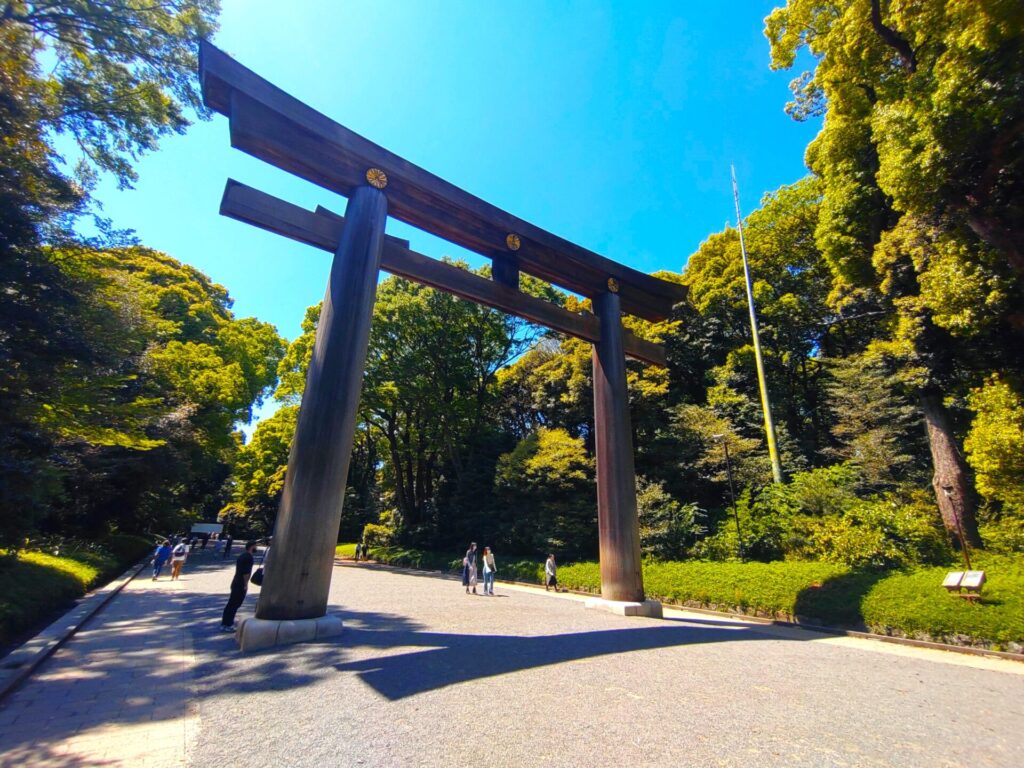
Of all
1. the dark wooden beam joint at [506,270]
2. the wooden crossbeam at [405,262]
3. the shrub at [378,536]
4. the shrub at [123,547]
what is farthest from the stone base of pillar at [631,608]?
the shrub at [378,536]

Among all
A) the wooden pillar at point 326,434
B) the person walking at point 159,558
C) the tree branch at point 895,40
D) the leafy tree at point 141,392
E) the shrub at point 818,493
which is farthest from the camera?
the person walking at point 159,558

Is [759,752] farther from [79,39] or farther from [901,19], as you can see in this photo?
[79,39]

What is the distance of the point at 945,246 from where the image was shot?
9500 mm

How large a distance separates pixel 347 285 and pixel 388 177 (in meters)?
2.21

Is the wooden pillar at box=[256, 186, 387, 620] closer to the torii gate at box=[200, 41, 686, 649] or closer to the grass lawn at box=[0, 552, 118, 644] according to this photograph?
the torii gate at box=[200, 41, 686, 649]

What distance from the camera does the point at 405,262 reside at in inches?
303

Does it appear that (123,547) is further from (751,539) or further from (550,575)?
(751,539)

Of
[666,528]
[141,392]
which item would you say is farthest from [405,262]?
[141,392]

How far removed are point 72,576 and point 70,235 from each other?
6.78m

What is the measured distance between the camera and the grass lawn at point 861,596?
283 inches

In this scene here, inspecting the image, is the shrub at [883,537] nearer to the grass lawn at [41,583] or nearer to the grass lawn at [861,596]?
the grass lawn at [861,596]

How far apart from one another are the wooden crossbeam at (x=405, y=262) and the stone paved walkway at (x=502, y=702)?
5516 millimetres

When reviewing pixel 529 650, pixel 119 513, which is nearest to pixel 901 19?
pixel 529 650

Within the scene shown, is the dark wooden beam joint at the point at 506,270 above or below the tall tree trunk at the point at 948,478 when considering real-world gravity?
above
